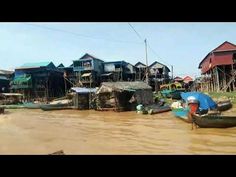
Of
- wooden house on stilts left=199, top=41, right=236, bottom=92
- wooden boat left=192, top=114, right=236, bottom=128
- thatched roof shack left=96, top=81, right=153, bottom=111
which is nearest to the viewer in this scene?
wooden boat left=192, top=114, right=236, bottom=128

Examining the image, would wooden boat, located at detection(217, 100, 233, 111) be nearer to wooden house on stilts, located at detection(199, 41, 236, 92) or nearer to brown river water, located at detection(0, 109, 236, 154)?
brown river water, located at detection(0, 109, 236, 154)

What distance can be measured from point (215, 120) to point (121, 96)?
15.7 metres

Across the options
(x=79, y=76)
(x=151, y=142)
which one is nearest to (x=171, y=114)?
(x=151, y=142)

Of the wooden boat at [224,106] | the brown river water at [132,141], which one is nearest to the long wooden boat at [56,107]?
the brown river water at [132,141]

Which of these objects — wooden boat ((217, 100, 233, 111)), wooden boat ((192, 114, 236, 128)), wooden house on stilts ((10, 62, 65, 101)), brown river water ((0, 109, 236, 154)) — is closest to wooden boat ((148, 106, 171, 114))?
wooden boat ((217, 100, 233, 111))

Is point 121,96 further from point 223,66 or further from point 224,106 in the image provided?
point 223,66

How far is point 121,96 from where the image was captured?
3089 centimetres

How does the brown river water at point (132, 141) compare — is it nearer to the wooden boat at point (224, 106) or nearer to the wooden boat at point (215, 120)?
the wooden boat at point (215, 120)

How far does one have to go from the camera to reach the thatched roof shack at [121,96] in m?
30.2

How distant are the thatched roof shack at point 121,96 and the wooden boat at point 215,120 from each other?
14.0 metres

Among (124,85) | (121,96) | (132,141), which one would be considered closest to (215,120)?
(132,141)

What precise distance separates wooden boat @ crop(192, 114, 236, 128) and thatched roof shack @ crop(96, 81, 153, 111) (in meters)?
14.0

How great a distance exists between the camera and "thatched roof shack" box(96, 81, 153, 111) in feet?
98.9
